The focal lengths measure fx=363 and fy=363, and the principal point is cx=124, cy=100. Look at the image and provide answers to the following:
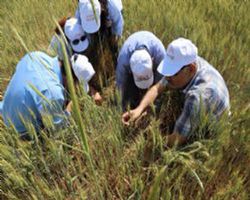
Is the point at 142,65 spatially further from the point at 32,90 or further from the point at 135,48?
the point at 32,90

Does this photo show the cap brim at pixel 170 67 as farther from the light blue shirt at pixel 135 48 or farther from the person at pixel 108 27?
the person at pixel 108 27

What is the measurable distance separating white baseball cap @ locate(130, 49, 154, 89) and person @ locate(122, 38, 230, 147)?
258mm

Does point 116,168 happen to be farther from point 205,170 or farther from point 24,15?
point 24,15

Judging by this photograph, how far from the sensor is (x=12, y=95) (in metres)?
1.87

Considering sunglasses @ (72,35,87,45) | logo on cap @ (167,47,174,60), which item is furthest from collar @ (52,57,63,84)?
logo on cap @ (167,47,174,60)

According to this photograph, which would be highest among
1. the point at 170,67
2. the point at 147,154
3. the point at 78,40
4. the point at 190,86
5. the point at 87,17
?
the point at 87,17

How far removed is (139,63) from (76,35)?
0.57 meters

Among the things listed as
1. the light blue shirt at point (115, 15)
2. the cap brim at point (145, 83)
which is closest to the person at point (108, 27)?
the light blue shirt at point (115, 15)

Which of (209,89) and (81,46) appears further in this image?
(81,46)

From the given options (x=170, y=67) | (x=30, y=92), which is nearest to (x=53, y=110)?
(x=30, y=92)

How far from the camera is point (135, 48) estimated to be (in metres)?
2.15

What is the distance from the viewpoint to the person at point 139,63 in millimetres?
2031

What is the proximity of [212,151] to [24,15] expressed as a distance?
2.42 metres

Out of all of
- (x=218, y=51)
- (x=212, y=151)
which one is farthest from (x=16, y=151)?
(x=218, y=51)
